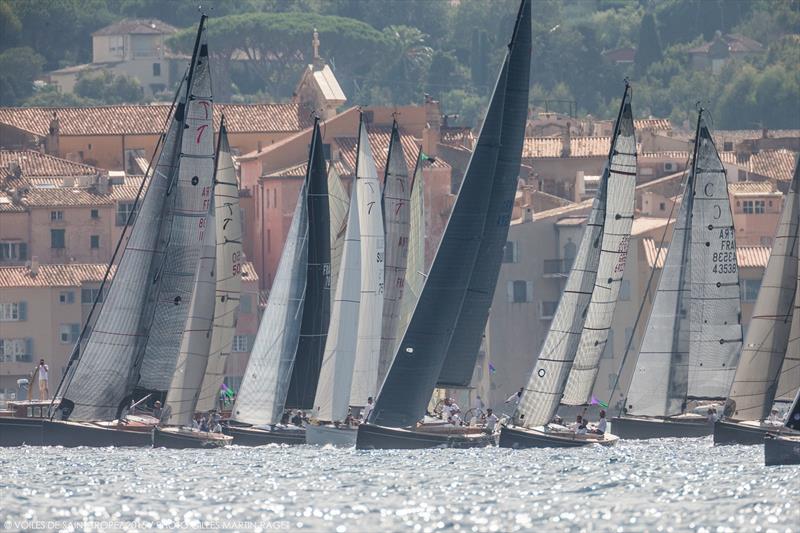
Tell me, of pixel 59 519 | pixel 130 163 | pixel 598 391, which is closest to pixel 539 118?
pixel 130 163

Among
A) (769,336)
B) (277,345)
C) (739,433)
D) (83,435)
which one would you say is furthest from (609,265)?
(83,435)

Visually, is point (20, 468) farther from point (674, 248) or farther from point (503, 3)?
point (503, 3)

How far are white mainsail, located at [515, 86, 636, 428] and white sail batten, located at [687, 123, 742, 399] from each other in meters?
2.18

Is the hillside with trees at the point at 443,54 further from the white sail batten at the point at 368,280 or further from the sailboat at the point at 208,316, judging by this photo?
the white sail batten at the point at 368,280

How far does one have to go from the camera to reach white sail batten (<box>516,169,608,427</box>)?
174 feet

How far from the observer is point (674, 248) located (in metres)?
57.4

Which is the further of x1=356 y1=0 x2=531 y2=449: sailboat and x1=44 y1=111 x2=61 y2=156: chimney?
x1=44 y1=111 x2=61 y2=156: chimney

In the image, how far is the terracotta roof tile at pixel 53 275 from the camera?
85.1 meters

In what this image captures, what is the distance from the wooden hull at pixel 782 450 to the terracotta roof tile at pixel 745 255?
121 feet

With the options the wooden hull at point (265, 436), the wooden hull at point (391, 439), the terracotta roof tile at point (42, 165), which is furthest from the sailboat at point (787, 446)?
the terracotta roof tile at point (42, 165)

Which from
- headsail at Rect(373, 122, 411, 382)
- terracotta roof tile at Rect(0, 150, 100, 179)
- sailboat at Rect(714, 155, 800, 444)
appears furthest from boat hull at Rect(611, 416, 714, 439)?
terracotta roof tile at Rect(0, 150, 100, 179)

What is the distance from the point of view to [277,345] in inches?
2216

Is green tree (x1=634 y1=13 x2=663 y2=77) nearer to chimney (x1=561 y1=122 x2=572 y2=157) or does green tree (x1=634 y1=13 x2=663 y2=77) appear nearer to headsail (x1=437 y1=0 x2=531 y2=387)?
chimney (x1=561 y1=122 x2=572 y2=157)

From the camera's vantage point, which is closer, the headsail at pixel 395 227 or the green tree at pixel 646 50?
the headsail at pixel 395 227
